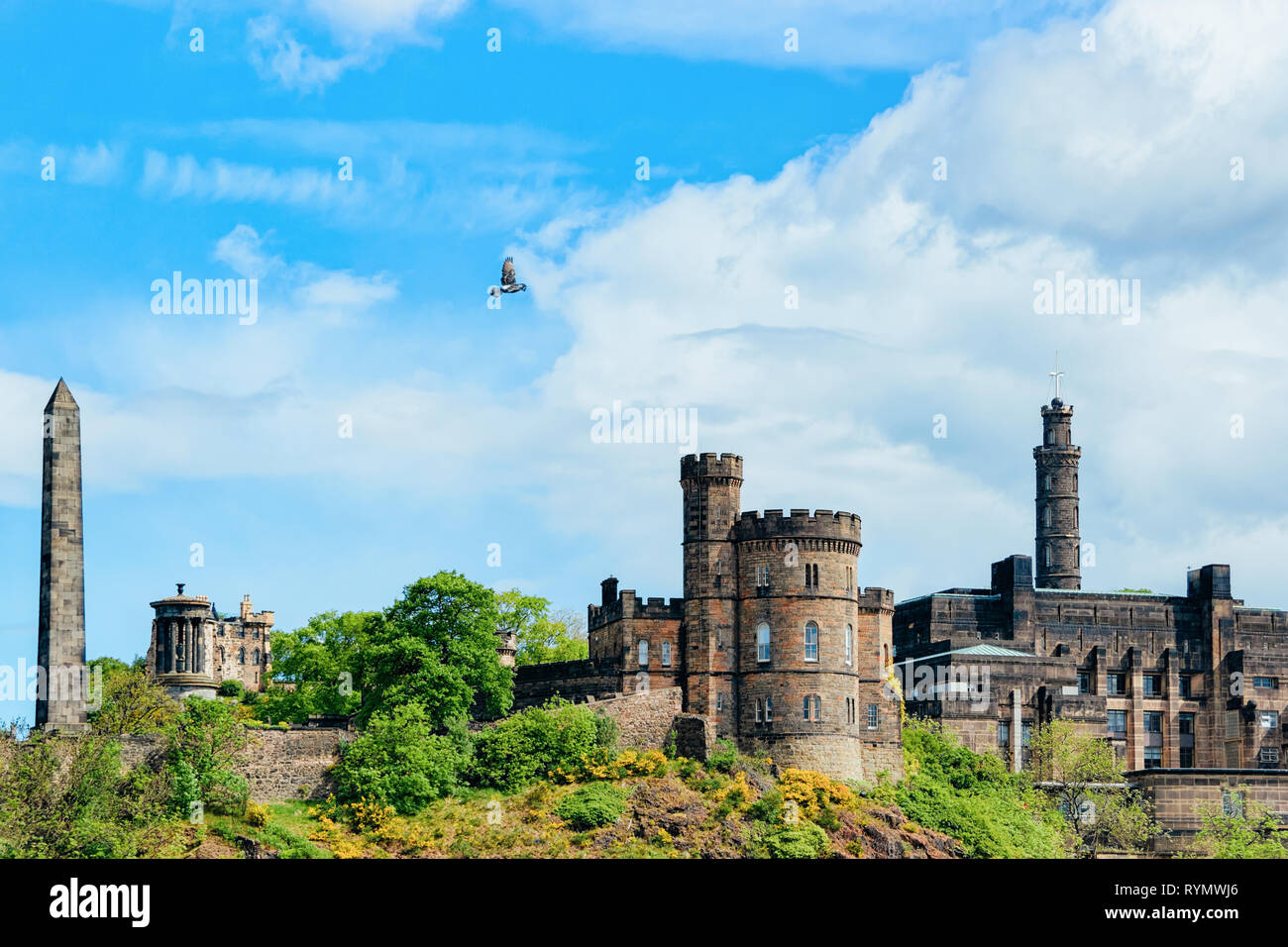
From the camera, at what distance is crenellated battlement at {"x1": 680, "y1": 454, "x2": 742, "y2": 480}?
294 feet

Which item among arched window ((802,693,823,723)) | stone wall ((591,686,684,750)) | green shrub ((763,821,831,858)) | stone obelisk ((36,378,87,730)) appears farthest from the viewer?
arched window ((802,693,823,723))

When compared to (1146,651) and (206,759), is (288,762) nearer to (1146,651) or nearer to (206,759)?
(206,759)

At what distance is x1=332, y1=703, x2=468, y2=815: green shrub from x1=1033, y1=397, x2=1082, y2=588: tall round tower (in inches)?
2278

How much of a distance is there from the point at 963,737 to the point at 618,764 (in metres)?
21.7

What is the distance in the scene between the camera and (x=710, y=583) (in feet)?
293

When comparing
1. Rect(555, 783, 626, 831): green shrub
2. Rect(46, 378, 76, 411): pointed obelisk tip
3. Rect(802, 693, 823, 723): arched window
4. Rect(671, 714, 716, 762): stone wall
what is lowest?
Rect(555, 783, 626, 831): green shrub

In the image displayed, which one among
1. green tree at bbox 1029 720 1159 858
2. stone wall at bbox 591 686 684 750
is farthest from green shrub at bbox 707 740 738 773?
green tree at bbox 1029 720 1159 858

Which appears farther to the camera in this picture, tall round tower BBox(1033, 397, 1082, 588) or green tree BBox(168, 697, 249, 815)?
tall round tower BBox(1033, 397, 1082, 588)

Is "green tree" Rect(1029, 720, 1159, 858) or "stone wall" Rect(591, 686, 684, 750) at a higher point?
"stone wall" Rect(591, 686, 684, 750)

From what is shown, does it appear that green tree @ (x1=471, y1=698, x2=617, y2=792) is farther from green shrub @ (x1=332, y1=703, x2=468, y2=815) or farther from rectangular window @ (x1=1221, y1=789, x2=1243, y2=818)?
rectangular window @ (x1=1221, y1=789, x2=1243, y2=818)

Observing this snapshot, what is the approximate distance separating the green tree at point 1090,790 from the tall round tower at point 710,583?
62.8 feet

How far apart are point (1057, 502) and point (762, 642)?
47.7 m
